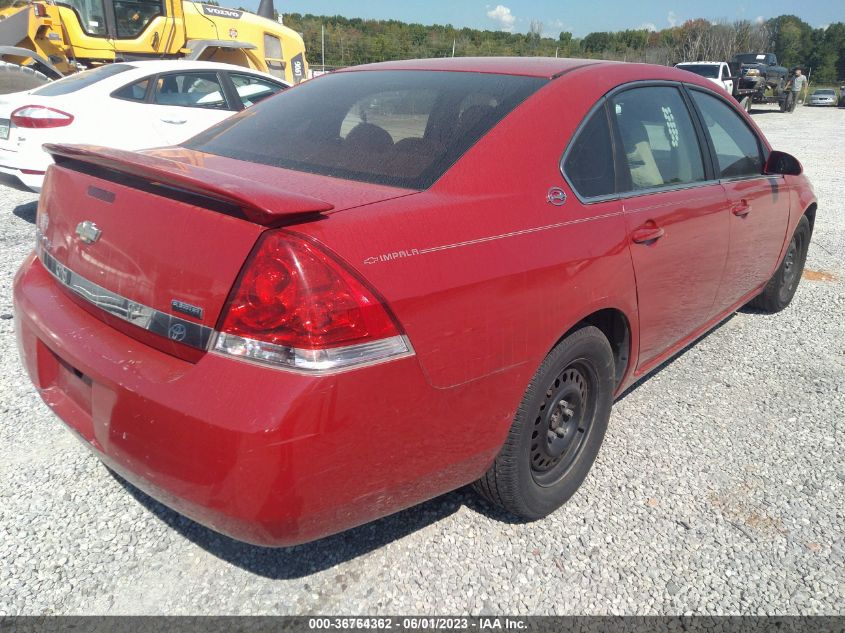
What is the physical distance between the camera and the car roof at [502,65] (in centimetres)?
265

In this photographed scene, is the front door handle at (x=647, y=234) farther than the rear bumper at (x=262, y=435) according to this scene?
Yes

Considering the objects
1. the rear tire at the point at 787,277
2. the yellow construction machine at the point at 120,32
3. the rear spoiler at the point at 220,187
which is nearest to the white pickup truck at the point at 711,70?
the yellow construction machine at the point at 120,32

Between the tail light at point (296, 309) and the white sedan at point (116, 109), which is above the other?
the tail light at point (296, 309)

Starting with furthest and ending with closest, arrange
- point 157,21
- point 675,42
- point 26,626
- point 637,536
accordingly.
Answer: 1. point 675,42
2. point 157,21
3. point 637,536
4. point 26,626

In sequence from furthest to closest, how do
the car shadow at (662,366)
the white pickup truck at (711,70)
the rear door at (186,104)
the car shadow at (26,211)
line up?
the white pickup truck at (711,70) < the rear door at (186,104) < the car shadow at (26,211) < the car shadow at (662,366)

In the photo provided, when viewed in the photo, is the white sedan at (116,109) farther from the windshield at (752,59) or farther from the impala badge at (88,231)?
the windshield at (752,59)

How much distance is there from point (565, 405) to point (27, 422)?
2352 millimetres

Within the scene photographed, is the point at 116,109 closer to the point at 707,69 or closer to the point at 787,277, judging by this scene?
the point at 787,277

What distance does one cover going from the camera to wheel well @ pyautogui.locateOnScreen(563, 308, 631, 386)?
257cm

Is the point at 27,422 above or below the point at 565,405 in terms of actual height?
below

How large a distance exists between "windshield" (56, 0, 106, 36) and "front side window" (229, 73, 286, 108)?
21.3ft

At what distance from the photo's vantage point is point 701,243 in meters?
3.06

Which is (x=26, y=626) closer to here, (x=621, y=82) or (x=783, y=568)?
(x=783, y=568)

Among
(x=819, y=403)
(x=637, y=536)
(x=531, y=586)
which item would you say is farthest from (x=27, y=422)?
(x=819, y=403)
